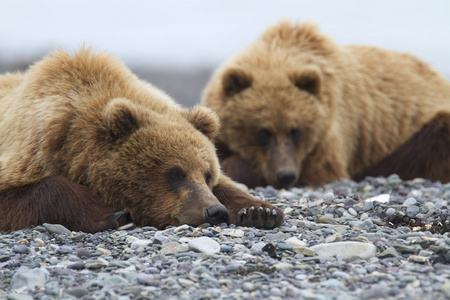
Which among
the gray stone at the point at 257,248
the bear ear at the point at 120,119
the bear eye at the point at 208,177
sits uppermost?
the bear ear at the point at 120,119

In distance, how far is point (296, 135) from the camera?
848cm

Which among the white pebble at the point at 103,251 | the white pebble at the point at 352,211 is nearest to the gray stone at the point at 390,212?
the white pebble at the point at 352,211

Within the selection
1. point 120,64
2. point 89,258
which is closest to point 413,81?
point 120,64

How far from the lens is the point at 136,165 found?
5.03 m

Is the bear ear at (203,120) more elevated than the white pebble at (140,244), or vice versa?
the bear ear at (203,120)

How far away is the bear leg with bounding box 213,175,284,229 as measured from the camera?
4961 millimetres

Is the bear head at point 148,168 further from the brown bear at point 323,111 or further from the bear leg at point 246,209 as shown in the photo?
the brown bear at point 323,111

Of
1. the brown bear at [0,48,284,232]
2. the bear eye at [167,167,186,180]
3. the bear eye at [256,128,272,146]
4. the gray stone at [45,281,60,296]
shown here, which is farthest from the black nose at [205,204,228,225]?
the bear eye at [256,128,272,146]

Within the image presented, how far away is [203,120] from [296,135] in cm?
318

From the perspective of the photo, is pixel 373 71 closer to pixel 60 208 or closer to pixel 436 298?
pixel 60 208

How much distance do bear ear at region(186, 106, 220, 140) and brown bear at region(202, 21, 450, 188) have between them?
270 cm

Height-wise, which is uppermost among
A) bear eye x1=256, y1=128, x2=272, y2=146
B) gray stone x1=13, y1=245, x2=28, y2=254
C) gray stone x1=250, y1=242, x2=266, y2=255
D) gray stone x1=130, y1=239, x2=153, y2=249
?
gray stone x1=250, y1=242, x2=266, y2=255

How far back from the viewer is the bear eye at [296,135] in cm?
843

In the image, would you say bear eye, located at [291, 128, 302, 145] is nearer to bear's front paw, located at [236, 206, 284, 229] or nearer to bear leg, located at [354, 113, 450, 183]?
bear leg, located at [354, 113, 450, 183]
